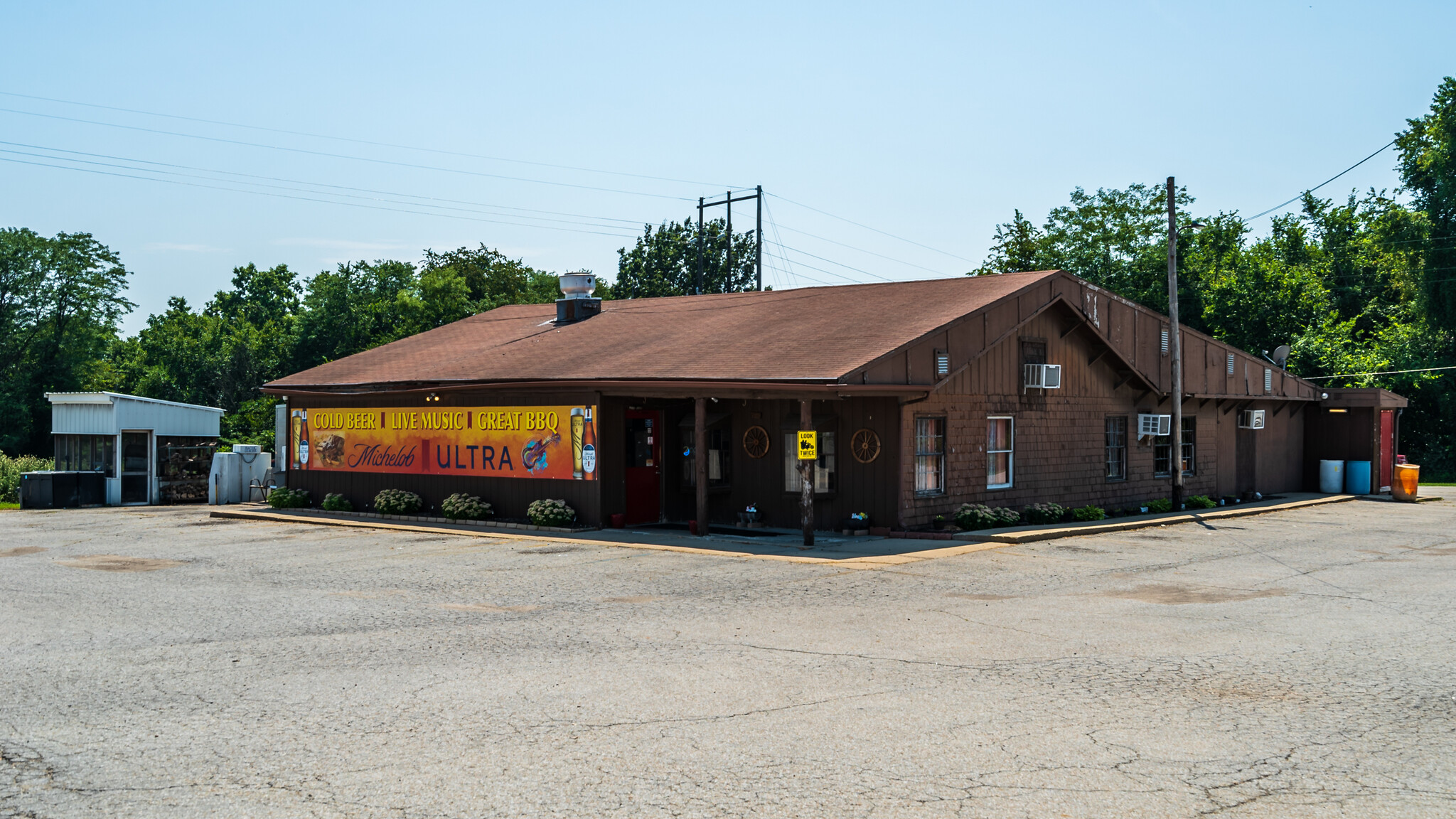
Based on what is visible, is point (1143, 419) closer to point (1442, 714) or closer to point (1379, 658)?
point (1379, 658)

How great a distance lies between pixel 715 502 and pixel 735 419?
164 centimetres

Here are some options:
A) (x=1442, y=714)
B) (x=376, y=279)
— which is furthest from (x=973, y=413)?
(x=376, y=279)

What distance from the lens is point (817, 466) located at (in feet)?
65.2

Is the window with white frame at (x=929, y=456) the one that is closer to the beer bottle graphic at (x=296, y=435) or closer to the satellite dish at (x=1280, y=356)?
the beer bottle graphic at (x=296, y=435)

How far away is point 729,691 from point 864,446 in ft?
37.7

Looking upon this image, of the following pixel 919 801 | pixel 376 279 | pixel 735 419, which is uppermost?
pixel 376 279

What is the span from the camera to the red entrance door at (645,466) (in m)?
21.1

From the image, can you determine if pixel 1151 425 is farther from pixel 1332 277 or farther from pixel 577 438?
pixel 1332 277

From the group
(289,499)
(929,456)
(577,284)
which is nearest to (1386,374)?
(929,456)

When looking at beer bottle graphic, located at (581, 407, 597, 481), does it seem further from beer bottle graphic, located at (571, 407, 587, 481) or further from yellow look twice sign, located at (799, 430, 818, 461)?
yellow look twice sign, located at (799, 430, 818, 461)

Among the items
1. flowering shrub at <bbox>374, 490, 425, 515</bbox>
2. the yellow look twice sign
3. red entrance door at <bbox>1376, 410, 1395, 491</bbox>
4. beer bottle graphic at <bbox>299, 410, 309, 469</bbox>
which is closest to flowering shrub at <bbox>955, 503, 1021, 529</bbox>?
the yellow look twice sign

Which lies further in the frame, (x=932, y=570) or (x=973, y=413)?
(x=973, y=413)

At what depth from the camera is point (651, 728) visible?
7.11 m

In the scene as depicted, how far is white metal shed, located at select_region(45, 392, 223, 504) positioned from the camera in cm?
2862
